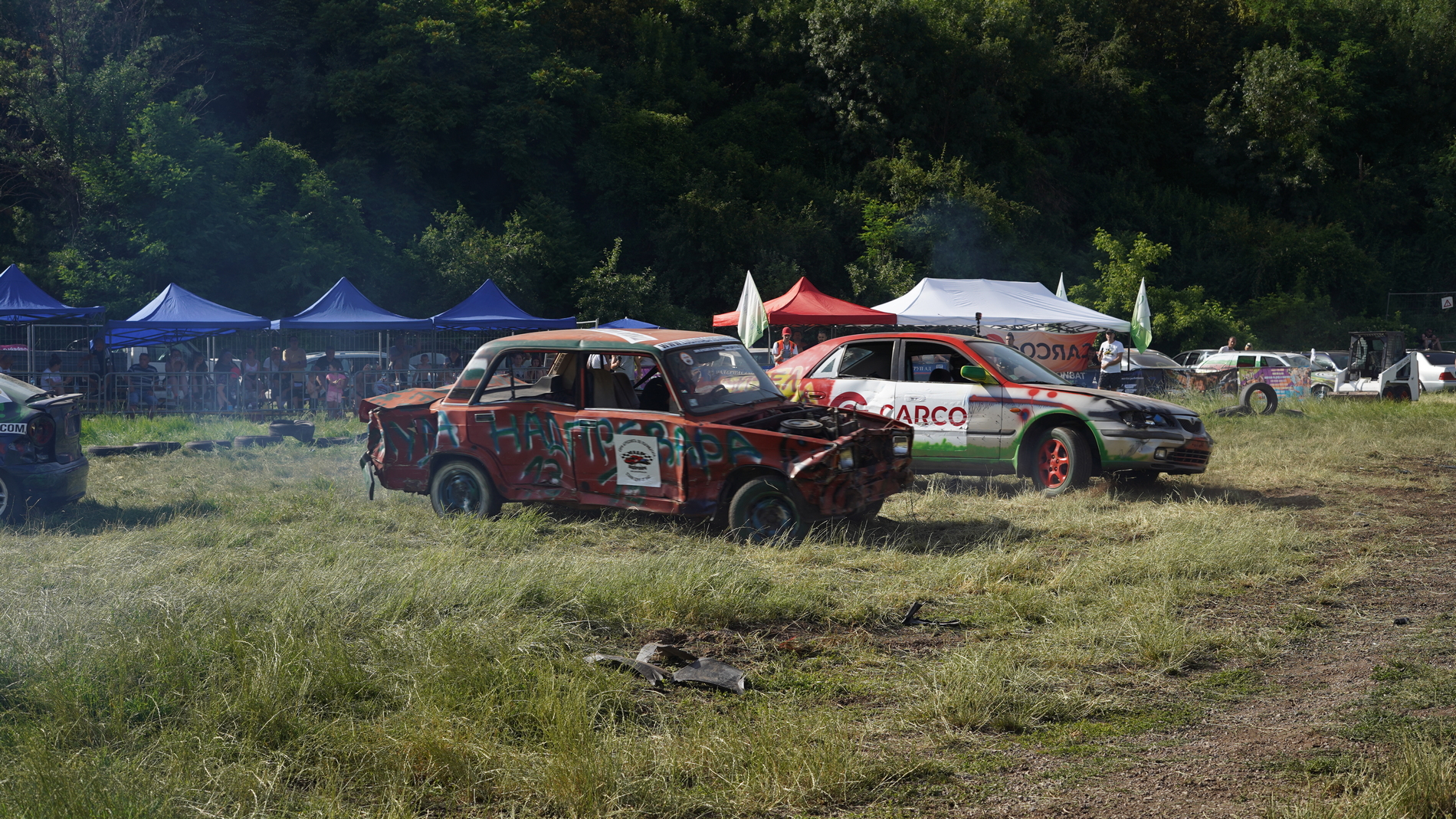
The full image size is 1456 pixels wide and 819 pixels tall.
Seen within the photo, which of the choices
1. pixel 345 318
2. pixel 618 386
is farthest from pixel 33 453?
pixel 345 318

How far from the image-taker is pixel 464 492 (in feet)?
29.9

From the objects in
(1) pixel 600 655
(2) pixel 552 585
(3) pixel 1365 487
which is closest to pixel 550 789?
(1) pixel 600 655

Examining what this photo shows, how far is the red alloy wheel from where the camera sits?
10227 millimetres

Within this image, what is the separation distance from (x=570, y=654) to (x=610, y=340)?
3.90 meters

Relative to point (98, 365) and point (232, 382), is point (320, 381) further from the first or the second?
point (98, 365)

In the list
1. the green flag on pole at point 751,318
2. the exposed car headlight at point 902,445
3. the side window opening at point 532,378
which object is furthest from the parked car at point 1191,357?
the side window opening at point 532,378

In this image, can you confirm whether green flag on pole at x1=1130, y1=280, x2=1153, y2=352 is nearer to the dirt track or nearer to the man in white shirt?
the man in white shirt

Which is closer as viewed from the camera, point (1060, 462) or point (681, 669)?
point (681, 669)

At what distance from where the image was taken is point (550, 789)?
3613 millimetres

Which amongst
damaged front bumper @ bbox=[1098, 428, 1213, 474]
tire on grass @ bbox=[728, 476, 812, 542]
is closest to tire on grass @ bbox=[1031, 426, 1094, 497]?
damaged front bumper @ bbox=[1098, 428, 1213, 474]

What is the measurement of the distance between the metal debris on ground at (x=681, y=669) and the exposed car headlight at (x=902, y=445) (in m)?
3.54

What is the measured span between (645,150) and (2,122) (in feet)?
72.1

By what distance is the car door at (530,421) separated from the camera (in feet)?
28.3

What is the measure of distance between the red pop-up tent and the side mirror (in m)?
10.4
